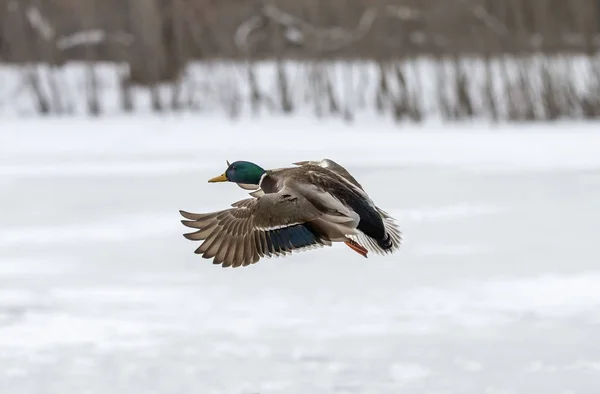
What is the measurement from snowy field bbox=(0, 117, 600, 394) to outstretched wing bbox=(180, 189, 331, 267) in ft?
1.88

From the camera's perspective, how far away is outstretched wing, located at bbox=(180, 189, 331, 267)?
13.3 ft

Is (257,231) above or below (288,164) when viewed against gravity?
above

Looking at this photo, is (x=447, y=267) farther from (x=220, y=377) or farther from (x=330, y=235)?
(x=330, y=235)

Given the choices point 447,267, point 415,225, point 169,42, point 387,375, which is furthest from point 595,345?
point 169,42

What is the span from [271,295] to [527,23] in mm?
15164

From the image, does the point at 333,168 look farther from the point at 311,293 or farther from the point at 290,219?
the point at 311,293

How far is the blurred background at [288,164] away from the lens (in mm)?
4988

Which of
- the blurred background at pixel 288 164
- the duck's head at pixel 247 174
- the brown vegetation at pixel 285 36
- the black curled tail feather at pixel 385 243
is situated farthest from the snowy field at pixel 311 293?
the brown vegetation at pixel 285 36

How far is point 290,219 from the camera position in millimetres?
4062

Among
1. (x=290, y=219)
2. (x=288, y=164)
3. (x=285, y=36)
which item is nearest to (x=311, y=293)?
(x=290, y=219)

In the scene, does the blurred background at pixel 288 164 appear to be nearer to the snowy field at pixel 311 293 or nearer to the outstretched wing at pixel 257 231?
the snowy field at pixel 311 293

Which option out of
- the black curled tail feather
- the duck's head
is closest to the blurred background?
the black curled tail feather

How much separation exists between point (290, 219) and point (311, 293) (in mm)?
2260

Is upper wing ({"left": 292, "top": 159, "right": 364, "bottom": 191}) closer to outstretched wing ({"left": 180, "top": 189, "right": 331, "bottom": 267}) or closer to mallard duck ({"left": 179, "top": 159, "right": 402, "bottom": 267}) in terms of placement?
mallard duck ({"left": 179, "top": 159, "right": 402, "bottom": 267})
